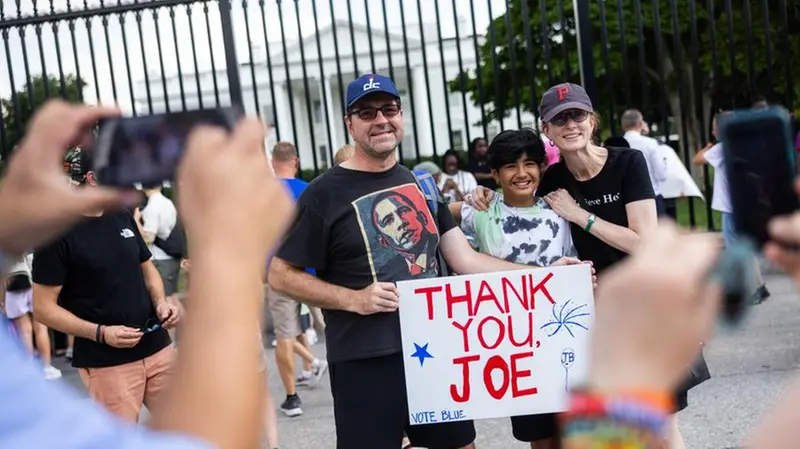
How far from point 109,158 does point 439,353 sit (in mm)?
2430

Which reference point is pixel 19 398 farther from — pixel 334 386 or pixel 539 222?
pixel 539 222

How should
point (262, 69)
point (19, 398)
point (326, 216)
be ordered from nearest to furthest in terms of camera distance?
point (19, 398), point (326, 216), point (262, 69)

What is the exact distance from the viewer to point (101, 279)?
3.85m

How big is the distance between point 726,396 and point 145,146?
197 inches

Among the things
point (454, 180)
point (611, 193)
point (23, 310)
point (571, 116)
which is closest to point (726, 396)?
point (611, 193)

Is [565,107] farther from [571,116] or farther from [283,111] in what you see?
[283,111]

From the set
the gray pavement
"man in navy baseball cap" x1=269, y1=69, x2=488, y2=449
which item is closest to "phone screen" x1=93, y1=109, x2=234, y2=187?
"man in navy baseball cap" x1=269, y1=69, x2=488, y2=449

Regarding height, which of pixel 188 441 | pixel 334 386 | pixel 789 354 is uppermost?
pixel 188 441

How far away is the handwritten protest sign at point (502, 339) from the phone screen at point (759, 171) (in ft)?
7.06

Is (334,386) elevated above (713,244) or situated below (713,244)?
below

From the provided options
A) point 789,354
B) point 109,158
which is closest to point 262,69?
point 789,354

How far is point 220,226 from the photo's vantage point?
1.07 metres

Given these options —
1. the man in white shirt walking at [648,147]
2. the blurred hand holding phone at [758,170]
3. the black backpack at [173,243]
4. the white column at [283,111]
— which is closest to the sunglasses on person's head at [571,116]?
the blurred hand holding phone at [758,170]

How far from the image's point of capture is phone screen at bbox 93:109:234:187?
3.98ft
